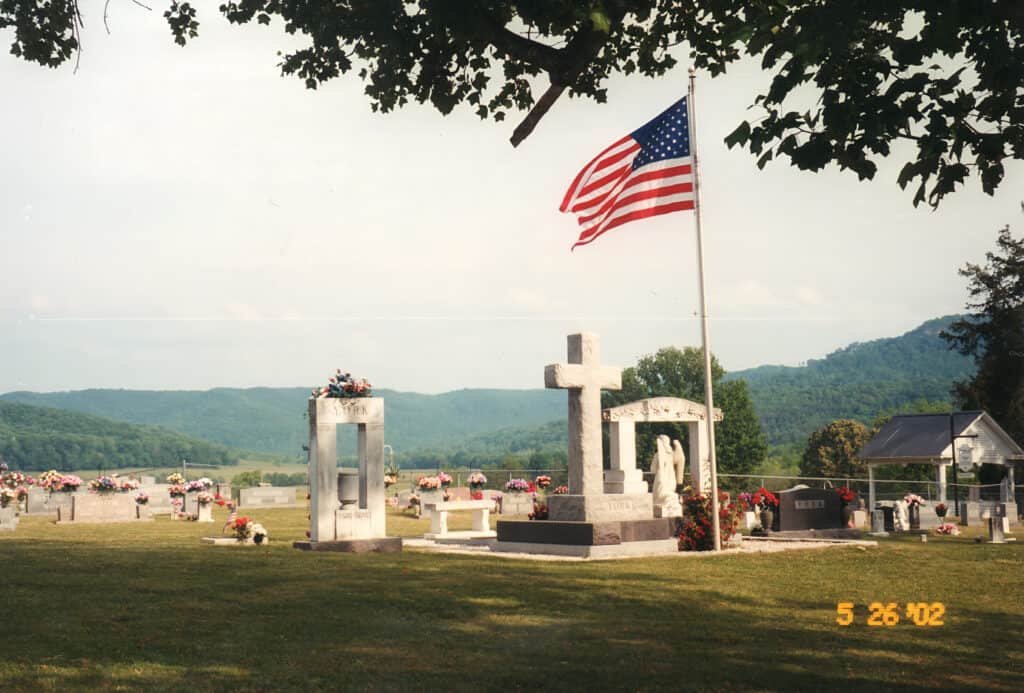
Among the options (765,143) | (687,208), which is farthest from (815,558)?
(765,143)

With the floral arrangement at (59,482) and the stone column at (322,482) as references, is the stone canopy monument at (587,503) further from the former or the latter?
the floral arrangement at (59,482)

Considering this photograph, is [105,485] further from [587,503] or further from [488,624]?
[488,624]

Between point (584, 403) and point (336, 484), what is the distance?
4.71 metres

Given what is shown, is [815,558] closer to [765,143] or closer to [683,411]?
[683,411]

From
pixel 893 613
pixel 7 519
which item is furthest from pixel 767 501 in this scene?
pixel 7 519

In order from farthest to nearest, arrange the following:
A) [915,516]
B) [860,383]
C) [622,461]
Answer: [860,383], [915,516], [622,461]

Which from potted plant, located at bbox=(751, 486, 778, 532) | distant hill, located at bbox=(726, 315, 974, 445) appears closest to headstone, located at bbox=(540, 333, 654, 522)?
potted plant, located at bbox=(751, 486, 778, 532)

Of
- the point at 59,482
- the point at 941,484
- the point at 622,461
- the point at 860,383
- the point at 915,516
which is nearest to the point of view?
the point at 622,461

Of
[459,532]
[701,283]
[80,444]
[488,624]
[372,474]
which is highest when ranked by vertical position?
[80,444]

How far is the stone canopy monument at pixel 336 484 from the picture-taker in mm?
18453

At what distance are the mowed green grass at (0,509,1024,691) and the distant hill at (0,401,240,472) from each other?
119 m

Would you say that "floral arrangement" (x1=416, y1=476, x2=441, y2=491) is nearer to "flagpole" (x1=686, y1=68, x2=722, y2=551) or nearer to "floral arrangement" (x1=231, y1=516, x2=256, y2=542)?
"floral arrangement" (x1=231, y1=516, x2=256, y2=542)

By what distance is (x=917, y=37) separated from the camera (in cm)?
823

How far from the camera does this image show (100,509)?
29109mm
